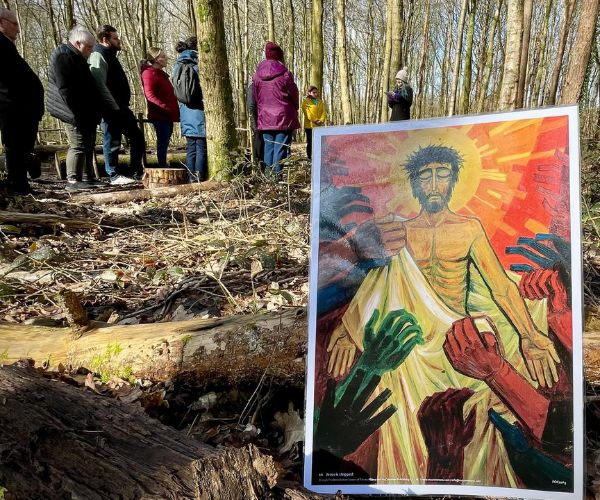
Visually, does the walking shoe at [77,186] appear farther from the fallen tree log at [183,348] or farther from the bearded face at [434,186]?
the bearded face at [434,186]

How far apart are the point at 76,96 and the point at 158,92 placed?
1473 millimetres

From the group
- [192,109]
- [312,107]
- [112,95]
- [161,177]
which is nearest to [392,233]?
[161,177]

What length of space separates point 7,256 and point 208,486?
2.40m

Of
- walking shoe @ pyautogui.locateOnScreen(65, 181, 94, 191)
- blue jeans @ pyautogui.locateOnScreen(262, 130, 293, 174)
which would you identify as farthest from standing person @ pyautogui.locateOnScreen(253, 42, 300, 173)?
walking shoe @ pyautogui.locateOnScreen(65, 181, 94, 191)

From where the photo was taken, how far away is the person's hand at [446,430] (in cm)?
121

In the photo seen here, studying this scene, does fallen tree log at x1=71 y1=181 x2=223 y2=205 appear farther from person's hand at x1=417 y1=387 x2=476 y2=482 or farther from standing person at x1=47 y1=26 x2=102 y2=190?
person's hand at x1=417 y1=387 x2=476 y2=482

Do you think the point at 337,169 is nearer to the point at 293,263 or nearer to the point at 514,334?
the point at 514,334

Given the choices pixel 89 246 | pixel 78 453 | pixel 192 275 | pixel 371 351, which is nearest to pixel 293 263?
pixel 192 275

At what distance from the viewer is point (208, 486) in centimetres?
101

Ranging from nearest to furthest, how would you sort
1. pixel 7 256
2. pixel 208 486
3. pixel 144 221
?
1. pixel 208 486
2. pixel 7 256
3. pixel 144 221

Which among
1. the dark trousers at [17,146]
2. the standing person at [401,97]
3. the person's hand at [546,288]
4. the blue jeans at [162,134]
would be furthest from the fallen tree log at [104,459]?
the standing person at [401,97]

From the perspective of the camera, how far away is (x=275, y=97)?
18.6 ft

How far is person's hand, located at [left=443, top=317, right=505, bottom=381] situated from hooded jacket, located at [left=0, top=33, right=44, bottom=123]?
15.2 feet

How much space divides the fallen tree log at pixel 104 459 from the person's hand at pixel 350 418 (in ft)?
0.54
